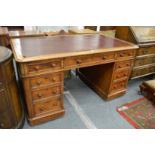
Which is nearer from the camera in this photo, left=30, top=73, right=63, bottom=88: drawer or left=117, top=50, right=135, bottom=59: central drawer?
left=30, top=73, right=63, bottom=88: drawer

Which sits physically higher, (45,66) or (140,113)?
(45,66)

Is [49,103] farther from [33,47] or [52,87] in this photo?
[33,47]

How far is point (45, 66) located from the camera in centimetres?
135

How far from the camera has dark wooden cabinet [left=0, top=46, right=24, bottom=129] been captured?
118 centimetres

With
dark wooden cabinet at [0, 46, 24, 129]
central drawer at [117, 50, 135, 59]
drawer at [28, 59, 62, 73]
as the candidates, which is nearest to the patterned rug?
central drawer at [117, 50, 135, 59]

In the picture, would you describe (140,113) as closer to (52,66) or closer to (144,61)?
(144,61)

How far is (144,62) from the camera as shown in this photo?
7.65 feet

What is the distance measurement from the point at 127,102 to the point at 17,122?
1582 millimetres

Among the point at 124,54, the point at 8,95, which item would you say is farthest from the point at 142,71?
the point at 8,95

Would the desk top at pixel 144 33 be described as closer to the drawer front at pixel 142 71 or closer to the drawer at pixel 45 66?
the drawer front at pixel 142 71

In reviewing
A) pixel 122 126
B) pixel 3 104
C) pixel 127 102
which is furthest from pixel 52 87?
pixel 127 102

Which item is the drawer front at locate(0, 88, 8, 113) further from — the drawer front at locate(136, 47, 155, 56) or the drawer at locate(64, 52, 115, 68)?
the drawer front at locate(136, 47, 155, 56)

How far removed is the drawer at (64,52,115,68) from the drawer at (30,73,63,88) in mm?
147

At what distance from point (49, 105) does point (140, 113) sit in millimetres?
1285
